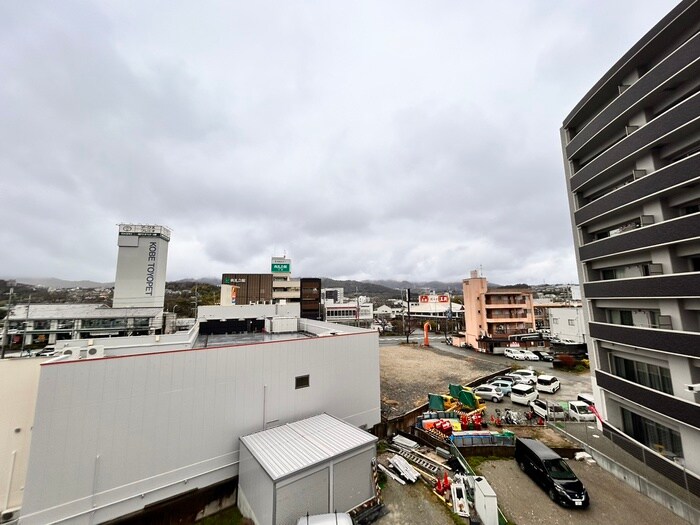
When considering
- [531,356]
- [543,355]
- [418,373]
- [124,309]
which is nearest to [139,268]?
[124,309]

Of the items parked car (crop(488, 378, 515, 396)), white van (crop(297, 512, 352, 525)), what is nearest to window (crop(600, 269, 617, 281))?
parked car (crop(488, 378, 515, 396))

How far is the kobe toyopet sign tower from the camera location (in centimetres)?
3475

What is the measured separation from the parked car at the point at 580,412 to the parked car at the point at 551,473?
7.67 meters

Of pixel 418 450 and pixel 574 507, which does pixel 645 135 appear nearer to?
pixel 574 507

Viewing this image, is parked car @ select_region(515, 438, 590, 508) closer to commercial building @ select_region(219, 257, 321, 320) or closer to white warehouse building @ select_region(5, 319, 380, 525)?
white warehouse building @ select_region(5, 319, 380, 525)

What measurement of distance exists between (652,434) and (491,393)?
27.6ft

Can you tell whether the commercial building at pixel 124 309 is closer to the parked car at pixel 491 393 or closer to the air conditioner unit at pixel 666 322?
the parked car at pixel 491 393

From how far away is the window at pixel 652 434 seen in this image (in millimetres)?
11094

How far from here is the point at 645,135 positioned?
11531 mm

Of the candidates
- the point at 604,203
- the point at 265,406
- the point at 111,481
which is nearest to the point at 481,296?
the point at 604,203

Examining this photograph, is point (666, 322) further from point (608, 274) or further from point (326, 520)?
point (326, 520)

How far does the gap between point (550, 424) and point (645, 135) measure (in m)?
14.8

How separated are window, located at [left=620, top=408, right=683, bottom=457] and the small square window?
49.4ft

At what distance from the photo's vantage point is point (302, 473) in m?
7.93
